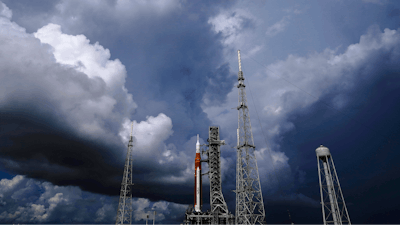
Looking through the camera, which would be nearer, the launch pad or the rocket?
the launch pad

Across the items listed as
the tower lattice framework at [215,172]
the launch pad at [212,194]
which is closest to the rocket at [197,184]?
the launch pad at [212,194]

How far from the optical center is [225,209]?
80.1 metres

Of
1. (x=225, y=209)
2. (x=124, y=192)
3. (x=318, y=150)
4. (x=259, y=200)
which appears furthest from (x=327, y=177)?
(x=124, y=192)

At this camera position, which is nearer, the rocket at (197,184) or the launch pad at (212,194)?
the launch pad at (212,194)

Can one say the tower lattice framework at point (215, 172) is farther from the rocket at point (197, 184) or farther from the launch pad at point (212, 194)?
the rocket at point (197, 184)

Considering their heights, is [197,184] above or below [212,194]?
above

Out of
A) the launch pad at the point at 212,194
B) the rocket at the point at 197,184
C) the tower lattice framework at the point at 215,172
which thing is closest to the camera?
the launch pad at the point at 212,194

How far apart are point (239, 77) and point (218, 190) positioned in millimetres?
36329

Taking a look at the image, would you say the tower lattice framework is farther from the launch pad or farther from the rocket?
the rocket

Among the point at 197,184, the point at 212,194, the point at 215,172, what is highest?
the point at 215,172

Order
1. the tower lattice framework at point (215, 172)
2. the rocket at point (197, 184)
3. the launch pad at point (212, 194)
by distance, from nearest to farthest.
A: the launch pad at point (212, 194) → the tower lattice framework at point (215, 172) → the rocket at point (197, 184)

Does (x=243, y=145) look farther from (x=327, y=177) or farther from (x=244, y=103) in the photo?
(x=327, y=177)

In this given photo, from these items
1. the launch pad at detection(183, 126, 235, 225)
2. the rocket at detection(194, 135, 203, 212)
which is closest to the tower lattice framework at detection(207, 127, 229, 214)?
the launch pad at detection(183, 126, 235, 225)

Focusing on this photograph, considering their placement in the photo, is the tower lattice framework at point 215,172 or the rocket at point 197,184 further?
the rocket at point 197,184
